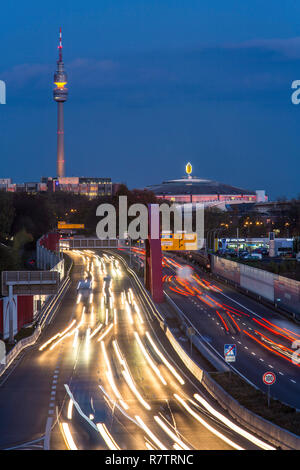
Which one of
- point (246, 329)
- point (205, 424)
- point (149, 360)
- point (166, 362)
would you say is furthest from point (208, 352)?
point (205, 424)

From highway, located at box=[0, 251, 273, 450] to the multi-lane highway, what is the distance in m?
3.05

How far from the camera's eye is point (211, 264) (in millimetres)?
84438

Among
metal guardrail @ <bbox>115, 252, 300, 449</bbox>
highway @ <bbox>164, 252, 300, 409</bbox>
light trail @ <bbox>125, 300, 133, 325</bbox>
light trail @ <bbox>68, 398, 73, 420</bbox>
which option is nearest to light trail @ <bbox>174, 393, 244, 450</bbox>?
metal guardrail @ <bbox>115, 252, 300, 449</bbox>

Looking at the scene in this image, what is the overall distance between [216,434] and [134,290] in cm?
4636

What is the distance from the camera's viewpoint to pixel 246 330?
45344 mm

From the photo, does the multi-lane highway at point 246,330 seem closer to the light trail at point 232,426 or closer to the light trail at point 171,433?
the light trail at point 232,426

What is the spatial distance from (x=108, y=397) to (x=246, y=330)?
1889 cm

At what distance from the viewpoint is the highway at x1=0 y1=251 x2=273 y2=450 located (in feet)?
71.2

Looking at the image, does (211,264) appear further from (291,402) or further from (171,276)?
(291,402)

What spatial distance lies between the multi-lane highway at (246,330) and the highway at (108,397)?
305 cm

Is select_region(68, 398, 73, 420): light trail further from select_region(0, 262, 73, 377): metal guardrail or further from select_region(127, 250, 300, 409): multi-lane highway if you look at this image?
select_region(127, 250, 300, 409): multi-lane highway

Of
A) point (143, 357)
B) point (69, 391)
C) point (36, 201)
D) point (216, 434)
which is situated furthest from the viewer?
point (36, 201)

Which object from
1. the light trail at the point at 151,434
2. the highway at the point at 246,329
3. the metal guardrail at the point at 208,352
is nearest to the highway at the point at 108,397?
the light trail at the point at 151,434

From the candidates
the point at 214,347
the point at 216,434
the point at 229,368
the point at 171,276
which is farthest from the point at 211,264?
the point at 216,434
